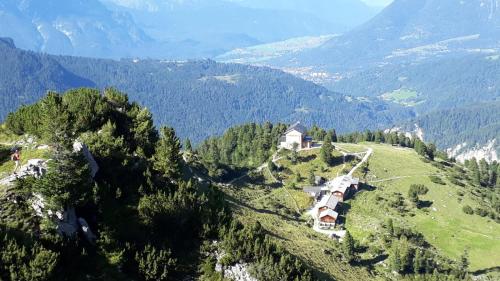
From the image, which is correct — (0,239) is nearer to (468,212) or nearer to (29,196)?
(29,196)

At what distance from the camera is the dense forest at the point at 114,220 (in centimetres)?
3591

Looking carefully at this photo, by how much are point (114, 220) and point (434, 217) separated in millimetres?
79868

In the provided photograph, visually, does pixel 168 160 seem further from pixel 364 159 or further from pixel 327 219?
pixel 364 159

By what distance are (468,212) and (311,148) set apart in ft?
138

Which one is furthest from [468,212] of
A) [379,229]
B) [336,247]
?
[336,247]

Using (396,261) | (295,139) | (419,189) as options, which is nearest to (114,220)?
(396,261)

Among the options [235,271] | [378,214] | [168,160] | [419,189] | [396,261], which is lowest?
[396,261]

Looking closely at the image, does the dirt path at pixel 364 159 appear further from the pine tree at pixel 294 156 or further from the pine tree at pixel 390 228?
the pine tree at pixel 390 228

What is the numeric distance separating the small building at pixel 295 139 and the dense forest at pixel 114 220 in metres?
82.5

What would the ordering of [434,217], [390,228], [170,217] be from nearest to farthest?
[170,217], [390,228], [434,217]

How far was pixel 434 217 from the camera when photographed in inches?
4163

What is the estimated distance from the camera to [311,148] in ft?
452

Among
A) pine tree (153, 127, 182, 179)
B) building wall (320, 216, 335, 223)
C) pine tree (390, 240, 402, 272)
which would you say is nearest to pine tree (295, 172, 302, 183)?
building wall (320, 216, 335, 223)

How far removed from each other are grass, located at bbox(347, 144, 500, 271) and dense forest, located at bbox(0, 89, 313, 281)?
54.1m
